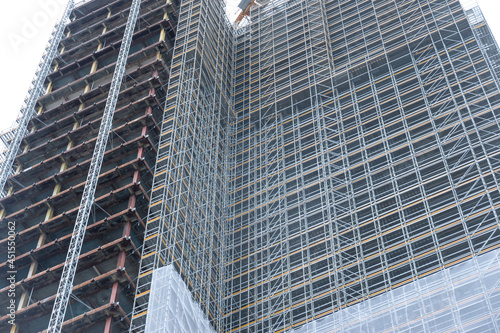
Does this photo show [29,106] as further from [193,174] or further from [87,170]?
[193,174]

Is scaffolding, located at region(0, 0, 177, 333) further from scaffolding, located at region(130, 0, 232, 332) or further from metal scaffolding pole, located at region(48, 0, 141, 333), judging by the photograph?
scaffolding, located at region(130, 0, 232, 332)

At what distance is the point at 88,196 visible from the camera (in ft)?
139

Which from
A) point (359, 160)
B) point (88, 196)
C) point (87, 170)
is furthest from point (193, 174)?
point (359, 160)

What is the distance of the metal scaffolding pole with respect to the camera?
37.3 metres

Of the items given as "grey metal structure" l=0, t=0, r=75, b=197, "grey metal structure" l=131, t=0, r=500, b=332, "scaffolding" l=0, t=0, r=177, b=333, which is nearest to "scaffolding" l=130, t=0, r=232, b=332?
"grey metal structure" l=131, t=0, r=500, b=332

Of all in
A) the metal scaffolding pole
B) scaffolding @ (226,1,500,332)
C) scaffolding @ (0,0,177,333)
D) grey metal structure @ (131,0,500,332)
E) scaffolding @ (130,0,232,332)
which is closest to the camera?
the metal scaffolding pole

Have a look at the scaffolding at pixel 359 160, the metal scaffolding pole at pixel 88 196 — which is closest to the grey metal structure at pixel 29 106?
the metal scaffolding pole at pixel 88 196

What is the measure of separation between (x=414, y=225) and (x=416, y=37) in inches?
651

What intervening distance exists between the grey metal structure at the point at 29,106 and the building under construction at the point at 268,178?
27 centimetres

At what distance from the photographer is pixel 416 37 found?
5103cm

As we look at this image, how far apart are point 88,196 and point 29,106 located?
15315 mm

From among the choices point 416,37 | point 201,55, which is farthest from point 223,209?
point 416,37

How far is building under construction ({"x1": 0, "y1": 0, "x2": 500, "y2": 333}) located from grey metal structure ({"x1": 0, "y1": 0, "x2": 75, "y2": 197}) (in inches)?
10.7

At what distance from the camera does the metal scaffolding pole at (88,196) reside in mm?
37312
